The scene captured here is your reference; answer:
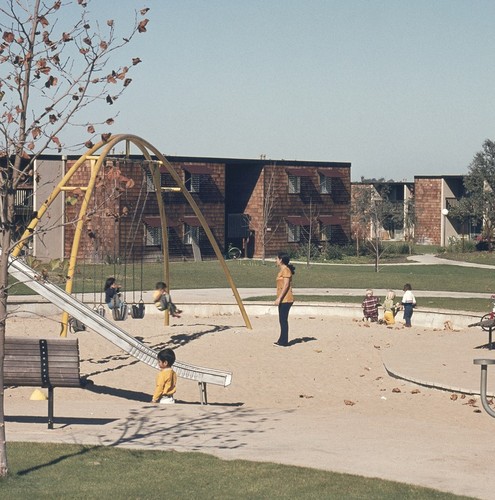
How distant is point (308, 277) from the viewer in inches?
1742

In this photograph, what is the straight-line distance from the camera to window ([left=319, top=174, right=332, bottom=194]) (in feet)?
218

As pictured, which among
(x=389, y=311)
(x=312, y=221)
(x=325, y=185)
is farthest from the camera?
(x=325, y=185)

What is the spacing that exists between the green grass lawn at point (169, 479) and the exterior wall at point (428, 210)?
68835mm

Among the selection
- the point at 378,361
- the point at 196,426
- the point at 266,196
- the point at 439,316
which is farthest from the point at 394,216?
the point at 196,426

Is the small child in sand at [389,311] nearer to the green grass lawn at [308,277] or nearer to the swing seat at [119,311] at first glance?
the swing seat at [119,311]

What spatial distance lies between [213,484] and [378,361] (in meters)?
11.0

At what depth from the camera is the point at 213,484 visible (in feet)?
34.7

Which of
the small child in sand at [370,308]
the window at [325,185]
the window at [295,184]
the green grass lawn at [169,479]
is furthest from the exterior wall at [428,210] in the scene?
the green grass lawn at [169,479]

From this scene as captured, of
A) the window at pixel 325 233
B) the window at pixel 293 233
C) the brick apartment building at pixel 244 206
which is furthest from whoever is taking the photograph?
the window at pixel 325 233

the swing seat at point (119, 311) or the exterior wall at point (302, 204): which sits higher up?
the exterior wall at point (302, 204)

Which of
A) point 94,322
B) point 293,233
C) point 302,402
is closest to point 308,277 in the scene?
point 293,233

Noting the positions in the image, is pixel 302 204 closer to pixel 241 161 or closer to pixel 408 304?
pixel 241 161

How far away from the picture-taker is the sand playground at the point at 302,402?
39.8ft

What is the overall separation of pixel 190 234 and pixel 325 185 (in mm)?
11240
